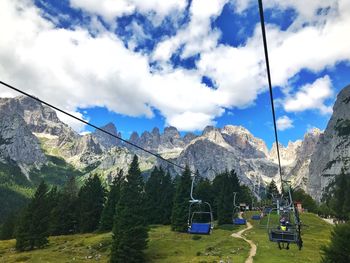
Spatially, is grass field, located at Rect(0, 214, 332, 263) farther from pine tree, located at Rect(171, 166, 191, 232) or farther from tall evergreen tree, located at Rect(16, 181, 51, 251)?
tall evergreen tree, located at Rect(16, 181, 51, 251)

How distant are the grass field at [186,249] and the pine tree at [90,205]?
12.9m

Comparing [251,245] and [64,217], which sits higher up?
[64,217]

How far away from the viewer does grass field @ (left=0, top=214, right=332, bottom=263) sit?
6581 cm

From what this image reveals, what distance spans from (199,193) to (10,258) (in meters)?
65.8

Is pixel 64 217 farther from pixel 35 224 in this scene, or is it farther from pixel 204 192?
pixel 204 192

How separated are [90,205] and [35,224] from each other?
24066 millimetres

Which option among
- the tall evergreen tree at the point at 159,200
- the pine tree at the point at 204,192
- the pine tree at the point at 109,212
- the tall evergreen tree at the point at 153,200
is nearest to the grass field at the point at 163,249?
the pine tree at the point at 109,212

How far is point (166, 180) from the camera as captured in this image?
433ft

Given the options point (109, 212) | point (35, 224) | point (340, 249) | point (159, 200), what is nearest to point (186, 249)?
point (109, 212)

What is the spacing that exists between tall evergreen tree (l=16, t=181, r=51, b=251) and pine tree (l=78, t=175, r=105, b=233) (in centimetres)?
1589

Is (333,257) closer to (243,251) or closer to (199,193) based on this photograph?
(243,251)

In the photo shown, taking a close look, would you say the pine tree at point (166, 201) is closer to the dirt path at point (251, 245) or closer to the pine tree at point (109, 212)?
the pine tree at point (109, 212)

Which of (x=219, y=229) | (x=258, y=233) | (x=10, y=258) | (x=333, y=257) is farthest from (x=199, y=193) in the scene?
(x=333, y=257)

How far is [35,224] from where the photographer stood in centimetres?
10000
